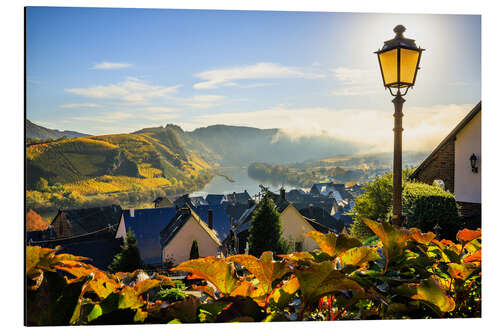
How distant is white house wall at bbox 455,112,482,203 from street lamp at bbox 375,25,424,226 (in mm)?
1384

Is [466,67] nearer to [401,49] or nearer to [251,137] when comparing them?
[401,49]

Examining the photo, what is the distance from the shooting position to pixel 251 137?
4941mm

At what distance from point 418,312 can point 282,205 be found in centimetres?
448

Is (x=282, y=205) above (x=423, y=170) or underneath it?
underneath

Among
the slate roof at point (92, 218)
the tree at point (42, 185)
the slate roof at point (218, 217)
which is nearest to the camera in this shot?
the tree at point (42, 185)

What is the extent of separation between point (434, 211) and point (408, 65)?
2348mm

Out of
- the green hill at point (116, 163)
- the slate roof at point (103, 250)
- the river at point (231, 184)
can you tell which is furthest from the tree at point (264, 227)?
the slate roof at point (103, 250)

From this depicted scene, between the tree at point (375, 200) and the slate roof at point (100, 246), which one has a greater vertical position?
the tree at point (375, 200)

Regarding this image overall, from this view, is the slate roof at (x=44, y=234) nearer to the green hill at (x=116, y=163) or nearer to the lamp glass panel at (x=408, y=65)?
the green hill at (x=116, y=163)

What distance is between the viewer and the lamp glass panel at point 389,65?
83.6 inches

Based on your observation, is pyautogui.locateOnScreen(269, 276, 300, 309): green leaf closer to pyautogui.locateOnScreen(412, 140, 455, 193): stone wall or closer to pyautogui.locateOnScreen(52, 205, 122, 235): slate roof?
pyautogui.locateOnScreen(412, 140, 455, 193): stone wall

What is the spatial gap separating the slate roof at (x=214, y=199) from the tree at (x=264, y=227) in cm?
76

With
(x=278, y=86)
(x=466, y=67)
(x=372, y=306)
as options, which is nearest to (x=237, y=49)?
(x=278, y=86)

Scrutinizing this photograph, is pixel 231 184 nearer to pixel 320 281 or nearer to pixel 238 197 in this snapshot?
pixel 238 197
